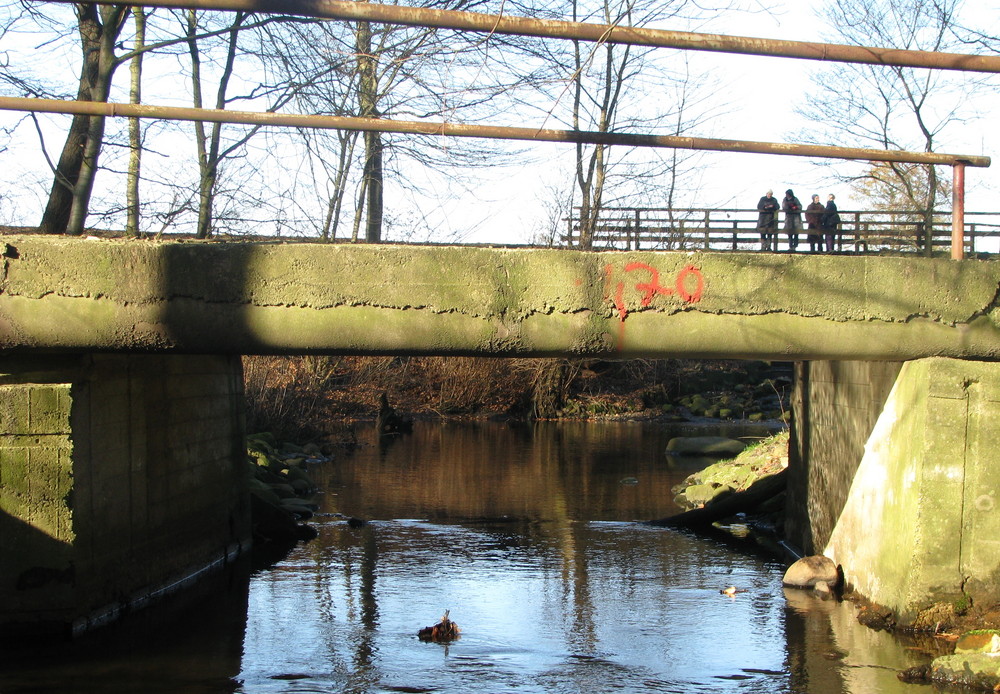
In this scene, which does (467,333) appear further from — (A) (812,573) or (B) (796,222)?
(B) (796,222)

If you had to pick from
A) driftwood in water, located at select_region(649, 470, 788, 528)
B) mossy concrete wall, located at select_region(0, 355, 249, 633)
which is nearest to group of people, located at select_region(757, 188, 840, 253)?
driftwood in water, located at select_region(649, 470, 788, 528)

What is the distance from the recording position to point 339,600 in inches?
356

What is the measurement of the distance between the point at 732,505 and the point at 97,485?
8.29 metres

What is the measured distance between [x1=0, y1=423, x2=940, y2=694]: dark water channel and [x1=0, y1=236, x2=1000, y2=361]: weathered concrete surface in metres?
2.16

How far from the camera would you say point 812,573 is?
9.33 m

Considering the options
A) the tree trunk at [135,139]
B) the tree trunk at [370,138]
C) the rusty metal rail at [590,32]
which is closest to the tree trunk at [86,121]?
the tree trunk at [135,139]

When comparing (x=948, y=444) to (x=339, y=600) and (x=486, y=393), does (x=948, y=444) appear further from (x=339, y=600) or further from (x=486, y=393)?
(x=486, y=393)

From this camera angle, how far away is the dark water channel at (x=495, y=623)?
6.82 m

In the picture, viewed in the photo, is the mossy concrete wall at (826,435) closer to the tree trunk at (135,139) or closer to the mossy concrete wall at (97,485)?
the mossy concrete wall at (97,485)

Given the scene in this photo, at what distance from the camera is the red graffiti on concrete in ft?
22.8

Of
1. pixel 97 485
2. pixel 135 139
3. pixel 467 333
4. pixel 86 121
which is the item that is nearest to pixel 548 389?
pixel 135 139

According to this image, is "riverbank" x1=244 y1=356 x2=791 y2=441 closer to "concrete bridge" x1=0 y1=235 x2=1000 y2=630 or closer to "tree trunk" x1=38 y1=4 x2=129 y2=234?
"tree trunk" x1=38 y1=4 x2=129 y2=234

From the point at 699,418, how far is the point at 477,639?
879 inches

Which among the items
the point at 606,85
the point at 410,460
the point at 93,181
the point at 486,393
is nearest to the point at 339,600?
the point at 93,181
